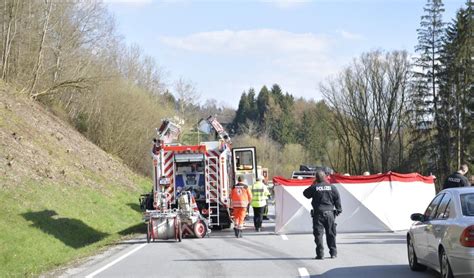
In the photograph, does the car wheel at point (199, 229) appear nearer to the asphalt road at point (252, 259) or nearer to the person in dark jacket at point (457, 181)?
the asphalt road at point (252, 259)

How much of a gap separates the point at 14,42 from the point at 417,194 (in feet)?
76.0

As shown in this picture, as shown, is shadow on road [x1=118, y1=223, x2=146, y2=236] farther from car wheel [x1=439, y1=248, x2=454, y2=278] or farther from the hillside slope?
car wheel [x1=439, y1=248, x2=454, y2=278]

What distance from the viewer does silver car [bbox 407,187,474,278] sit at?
29.9ft

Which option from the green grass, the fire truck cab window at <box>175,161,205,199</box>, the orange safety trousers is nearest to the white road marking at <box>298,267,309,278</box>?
the green grass

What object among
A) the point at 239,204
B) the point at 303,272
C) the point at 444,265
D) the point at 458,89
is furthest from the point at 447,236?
the point at 458,89

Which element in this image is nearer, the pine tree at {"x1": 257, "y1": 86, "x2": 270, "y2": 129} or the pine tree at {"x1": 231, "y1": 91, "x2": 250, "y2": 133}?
the pine tree at {"x1": 257, "y1": 86, "x2": 270, "y2": 129}

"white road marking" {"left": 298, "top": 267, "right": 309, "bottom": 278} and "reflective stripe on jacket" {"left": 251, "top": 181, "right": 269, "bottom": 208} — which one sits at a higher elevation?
"reflective stripe on jacket" {"left": 251, "top": 181, "right": 269, "bottom": 208}

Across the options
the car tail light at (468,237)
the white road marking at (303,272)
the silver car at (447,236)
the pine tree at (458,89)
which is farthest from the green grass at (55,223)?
the pine tree at (458,89)

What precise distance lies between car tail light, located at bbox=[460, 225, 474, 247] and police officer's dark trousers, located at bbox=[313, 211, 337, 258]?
522 centimetres

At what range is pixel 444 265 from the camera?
9.98 m

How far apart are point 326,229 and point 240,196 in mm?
6478

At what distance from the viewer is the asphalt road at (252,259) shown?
41.1 feet

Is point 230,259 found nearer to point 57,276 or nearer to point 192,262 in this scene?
point 192,262

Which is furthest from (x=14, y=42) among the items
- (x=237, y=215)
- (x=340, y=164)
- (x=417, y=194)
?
(x=340, y=164)
